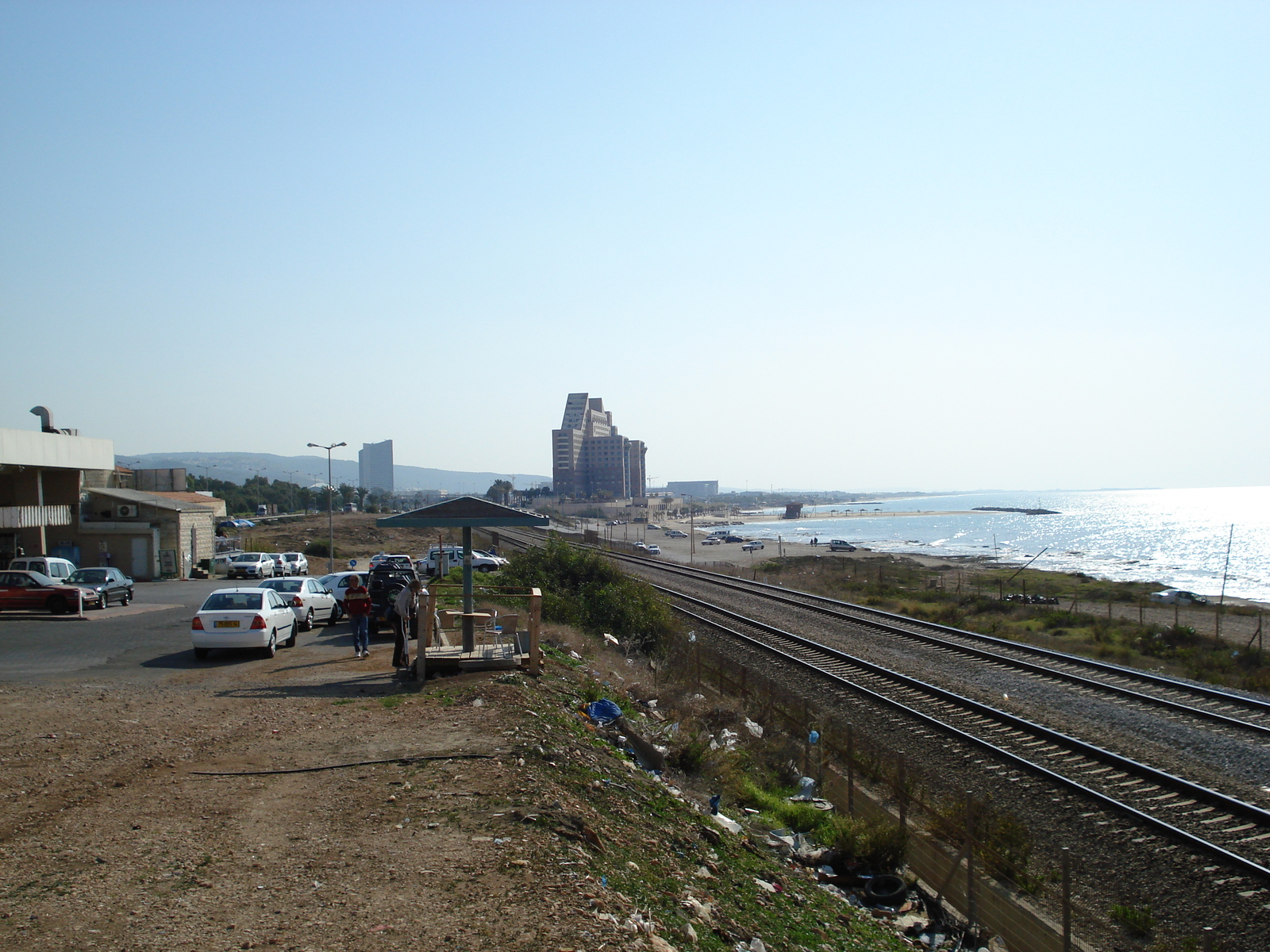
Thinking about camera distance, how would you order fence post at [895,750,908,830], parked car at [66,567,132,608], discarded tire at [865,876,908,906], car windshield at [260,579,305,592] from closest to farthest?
1. discarded tire at [865,876,908,906]
2. fence post at [895,750,908,830]
3. car windshield at [260,579,305,592]
4. parked car at [66,567,132,608]

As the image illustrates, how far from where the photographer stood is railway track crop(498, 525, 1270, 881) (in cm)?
1070

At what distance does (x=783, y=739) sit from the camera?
14188 mm

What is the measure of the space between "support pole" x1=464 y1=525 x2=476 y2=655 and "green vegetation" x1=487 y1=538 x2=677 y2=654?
25.6 ft

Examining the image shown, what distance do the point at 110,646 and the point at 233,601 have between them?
3909 mm

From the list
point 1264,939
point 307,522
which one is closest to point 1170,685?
point 1264,939

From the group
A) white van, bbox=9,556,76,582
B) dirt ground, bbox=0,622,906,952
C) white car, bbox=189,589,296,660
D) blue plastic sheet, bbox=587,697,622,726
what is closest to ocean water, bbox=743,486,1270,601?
blue plastic sheet, bbox=587,697,622,726

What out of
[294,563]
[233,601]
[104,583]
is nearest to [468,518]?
[233,601]

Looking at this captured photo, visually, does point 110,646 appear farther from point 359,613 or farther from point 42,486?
point 42,486

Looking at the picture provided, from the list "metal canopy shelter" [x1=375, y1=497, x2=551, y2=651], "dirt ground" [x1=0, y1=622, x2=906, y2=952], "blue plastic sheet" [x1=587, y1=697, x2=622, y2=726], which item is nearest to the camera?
"dirt ground" [x1=0, y1=622, x2=906, y2=952]

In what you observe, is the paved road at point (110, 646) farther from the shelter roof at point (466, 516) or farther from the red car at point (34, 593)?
the shelter roof at point (466, 516)

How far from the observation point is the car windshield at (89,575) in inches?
1083

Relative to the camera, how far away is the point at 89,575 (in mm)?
27750

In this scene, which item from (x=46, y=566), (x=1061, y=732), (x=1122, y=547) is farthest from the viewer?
(x=1122, y=547)

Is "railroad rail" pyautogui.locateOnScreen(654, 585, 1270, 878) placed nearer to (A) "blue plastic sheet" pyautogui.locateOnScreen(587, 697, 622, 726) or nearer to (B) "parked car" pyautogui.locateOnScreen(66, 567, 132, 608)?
(A) "blue plastic sheet" pyautogui.locateOnScreen(587, 697, 622, 726)
